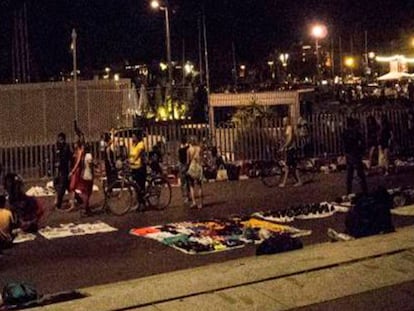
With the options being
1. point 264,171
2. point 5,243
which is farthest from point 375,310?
point 264,171

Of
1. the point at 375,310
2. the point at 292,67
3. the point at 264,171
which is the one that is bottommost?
the point at 375,310

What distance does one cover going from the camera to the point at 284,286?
28.4 ft

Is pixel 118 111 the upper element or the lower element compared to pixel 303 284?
upper

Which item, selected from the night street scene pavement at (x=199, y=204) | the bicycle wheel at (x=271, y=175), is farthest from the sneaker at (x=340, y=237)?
the bicycle wheel at (x=271, y=175)

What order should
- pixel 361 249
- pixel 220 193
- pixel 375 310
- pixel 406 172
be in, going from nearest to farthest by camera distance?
1. pixel 375 310
2. pixel 361 249
3. pixel 220 193
4. pixel 406 172

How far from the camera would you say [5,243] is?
12195 mm

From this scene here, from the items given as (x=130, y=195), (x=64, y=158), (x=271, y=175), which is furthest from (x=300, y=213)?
(x=64, y=158)

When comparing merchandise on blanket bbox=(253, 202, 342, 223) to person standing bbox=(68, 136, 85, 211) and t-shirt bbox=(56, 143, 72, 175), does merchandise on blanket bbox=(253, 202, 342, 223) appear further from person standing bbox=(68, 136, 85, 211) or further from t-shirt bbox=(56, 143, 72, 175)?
t-shirt bbox=(56, 143, 72, 175)

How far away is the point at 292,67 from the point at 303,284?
79.4m

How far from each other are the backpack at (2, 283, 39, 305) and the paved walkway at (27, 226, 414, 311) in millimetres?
453

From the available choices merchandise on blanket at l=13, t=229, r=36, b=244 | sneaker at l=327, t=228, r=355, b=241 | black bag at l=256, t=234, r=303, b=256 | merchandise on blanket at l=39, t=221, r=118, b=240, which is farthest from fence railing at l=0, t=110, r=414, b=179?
black bag at l=256, t=234, r=303, b=256

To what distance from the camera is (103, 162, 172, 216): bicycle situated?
635 inches

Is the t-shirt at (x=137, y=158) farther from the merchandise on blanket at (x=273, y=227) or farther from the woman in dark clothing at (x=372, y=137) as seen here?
the woman in dark clothing at (x=372, y=137)

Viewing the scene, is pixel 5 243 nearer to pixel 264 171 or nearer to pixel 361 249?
pixel 361 249
